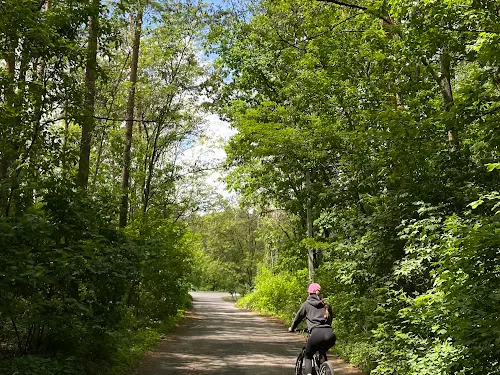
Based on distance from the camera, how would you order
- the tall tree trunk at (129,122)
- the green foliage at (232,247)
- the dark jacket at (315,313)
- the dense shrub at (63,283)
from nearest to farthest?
1. the dense shrub at (63,283)
2. the dark jacket at (315,313)
3. the tall tree trunk at (129,122)
4. the green foliage at (232,247)

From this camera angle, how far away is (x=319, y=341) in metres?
6.75

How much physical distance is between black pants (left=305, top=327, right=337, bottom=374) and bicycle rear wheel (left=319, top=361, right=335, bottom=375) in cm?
30

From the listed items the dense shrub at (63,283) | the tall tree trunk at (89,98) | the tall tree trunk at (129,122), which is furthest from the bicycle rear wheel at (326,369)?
the tall tree trunk at (129,122)

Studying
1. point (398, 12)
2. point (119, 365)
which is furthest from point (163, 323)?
point (398, 12)

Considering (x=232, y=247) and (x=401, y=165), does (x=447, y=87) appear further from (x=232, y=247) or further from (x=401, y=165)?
(x=232, y=247)

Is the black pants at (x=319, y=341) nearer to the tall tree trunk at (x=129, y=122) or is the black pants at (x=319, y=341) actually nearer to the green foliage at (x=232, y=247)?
the tall tree trunk at (x=129, y=122)

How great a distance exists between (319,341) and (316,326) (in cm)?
23

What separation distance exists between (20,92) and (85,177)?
2.69m

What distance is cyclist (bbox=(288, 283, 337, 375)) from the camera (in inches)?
266

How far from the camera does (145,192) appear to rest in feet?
64.8

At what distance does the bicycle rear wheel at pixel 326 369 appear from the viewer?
624 cm

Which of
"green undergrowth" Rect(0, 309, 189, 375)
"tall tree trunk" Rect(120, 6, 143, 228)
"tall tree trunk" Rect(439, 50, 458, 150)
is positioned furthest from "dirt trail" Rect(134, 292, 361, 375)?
"tall tree trunk" Rect(439, 50, 458, 150)

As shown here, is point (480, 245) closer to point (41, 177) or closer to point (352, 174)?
point (352, 174)

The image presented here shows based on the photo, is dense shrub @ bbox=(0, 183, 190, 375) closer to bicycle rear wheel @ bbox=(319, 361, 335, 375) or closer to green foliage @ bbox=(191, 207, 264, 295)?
bicycle rear wheel @ bbox=(319, 361, 335, 375)
